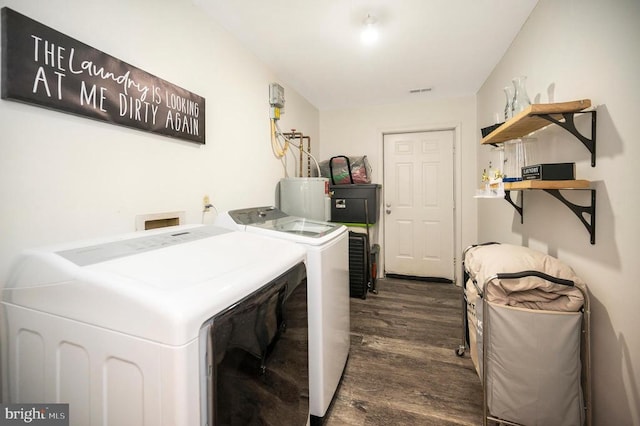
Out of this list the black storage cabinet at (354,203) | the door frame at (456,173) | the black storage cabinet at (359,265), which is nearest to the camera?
the black storage cabinet at (359,265)

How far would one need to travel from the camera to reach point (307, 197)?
8.06ft

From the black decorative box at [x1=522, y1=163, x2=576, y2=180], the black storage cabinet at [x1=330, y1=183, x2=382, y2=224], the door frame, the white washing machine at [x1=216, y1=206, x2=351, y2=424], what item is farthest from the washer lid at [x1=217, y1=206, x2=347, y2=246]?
the door frame

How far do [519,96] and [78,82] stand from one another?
2209 mm

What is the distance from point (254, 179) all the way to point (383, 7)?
149 centimetres

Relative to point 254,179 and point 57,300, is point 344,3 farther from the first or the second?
point 57,300

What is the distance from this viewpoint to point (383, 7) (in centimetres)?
164

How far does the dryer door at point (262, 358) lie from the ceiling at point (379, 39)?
1.65 metres

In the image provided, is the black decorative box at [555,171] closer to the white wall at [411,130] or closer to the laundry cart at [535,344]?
the laundry cart at [535,344]

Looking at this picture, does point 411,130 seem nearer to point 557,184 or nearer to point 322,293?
point 557,184

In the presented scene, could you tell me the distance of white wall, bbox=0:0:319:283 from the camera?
883 mm

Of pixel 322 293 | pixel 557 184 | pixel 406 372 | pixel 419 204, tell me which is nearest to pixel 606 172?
pixel 557 184

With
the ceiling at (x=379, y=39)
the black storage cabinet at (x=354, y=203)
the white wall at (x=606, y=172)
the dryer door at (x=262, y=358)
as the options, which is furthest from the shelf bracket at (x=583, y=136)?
the black storage cabinet at (x=354, y=203)

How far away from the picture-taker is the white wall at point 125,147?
883 millimetres

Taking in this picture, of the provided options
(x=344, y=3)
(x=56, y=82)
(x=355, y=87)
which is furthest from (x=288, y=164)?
(x=56, y=82)
